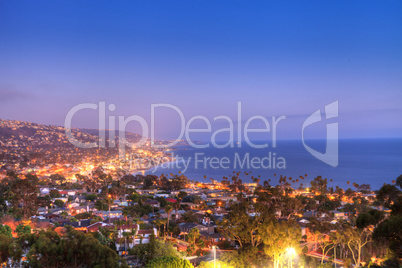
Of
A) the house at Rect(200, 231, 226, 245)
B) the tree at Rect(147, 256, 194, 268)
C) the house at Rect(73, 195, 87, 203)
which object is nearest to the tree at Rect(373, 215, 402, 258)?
the tree at Rect(147, 256, 194, 268)

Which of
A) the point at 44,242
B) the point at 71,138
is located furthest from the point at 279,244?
the point at 71,138

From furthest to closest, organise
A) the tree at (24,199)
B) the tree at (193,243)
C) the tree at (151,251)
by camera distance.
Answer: the tree at (24,199) → the tree at (193,243) → the tree at (151,251)

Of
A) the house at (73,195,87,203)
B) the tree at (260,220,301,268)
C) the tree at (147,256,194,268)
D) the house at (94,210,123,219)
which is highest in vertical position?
the tree at (260,220,301,268)

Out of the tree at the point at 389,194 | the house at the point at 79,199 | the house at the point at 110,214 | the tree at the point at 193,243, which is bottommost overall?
Answer: the house at the point at 79,199

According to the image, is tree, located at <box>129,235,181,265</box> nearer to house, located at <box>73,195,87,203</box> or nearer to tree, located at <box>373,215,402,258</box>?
tree, located at <box>373,215,402,258</box>

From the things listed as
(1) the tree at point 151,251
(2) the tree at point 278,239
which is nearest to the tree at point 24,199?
(1) the tree at point 151,251

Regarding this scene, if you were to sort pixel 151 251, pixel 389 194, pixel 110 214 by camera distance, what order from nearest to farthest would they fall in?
pixel 389 194, pixel 151 251, pixel 110 214

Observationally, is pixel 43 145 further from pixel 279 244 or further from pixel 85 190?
pixel 279 244

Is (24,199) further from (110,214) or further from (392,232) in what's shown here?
(392,232)

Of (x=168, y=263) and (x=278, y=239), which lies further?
(x=278, y=239)

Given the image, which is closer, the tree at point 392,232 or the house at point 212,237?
the tree at point 392,232

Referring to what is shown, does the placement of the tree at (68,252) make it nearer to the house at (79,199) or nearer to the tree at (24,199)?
the tree at (24,199)

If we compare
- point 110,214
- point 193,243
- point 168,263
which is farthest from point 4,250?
point 110,214

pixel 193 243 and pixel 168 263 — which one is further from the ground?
pixel 168 263
